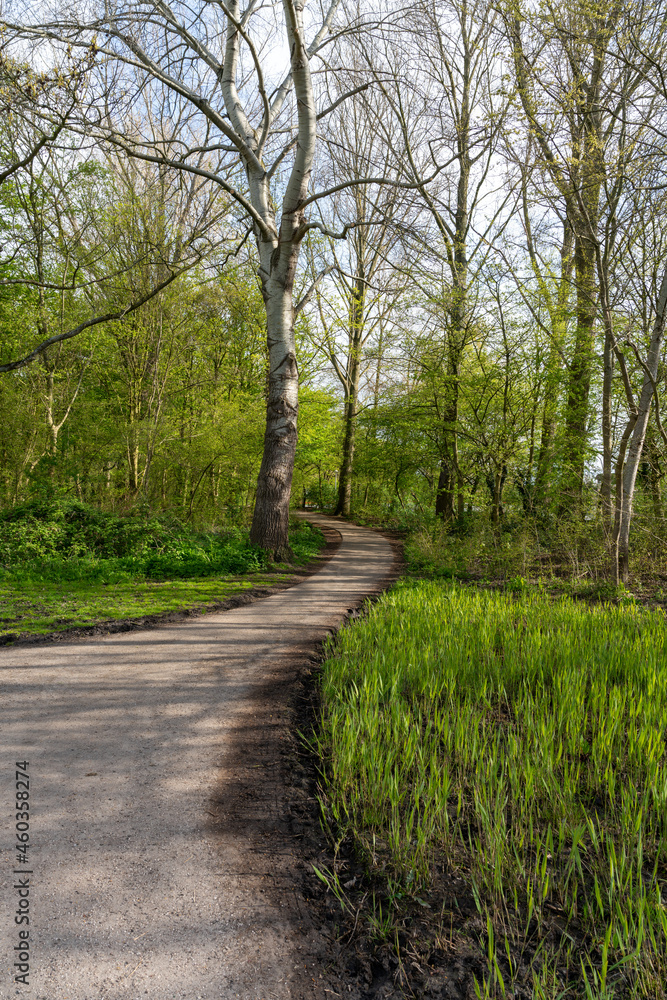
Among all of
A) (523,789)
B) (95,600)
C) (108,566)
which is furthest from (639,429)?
(108,566)

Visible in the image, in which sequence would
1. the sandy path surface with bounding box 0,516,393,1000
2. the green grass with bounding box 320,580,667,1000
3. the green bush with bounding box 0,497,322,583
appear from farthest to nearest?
the green bush with bounding box 0,497,322,583
the green grass with bounding box 320,580,667,1000
the sandy path surface with bounding box 0,516,393,1000

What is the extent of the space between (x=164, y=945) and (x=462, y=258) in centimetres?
1549

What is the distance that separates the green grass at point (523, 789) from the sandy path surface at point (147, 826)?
1.51 ft

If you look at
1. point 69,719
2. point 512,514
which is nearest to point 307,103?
point 512,514

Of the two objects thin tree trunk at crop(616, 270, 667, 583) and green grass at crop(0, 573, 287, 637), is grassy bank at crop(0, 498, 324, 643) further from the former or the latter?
thin tree trunk at crop(616, 270, 667, 583)

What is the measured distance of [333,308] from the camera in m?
19.7

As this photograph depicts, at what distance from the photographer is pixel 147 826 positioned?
240 cm

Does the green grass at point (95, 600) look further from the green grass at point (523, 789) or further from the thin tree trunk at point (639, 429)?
the thin tree trunk at point (639, 429)

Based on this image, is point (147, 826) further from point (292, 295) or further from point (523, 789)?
point (292, 295)

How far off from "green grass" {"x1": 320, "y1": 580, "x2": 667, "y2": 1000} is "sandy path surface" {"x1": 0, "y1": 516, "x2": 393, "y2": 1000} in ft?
1.51

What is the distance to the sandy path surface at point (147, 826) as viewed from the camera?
1719 millimetres

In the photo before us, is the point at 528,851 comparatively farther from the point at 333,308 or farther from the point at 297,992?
the point at 333,308

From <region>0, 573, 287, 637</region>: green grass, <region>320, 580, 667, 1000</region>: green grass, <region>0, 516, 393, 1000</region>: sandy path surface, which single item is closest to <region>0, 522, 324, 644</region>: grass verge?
<region>0, 573, 287, 637</region>: green grass

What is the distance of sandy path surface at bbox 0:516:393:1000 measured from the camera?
1.72m
